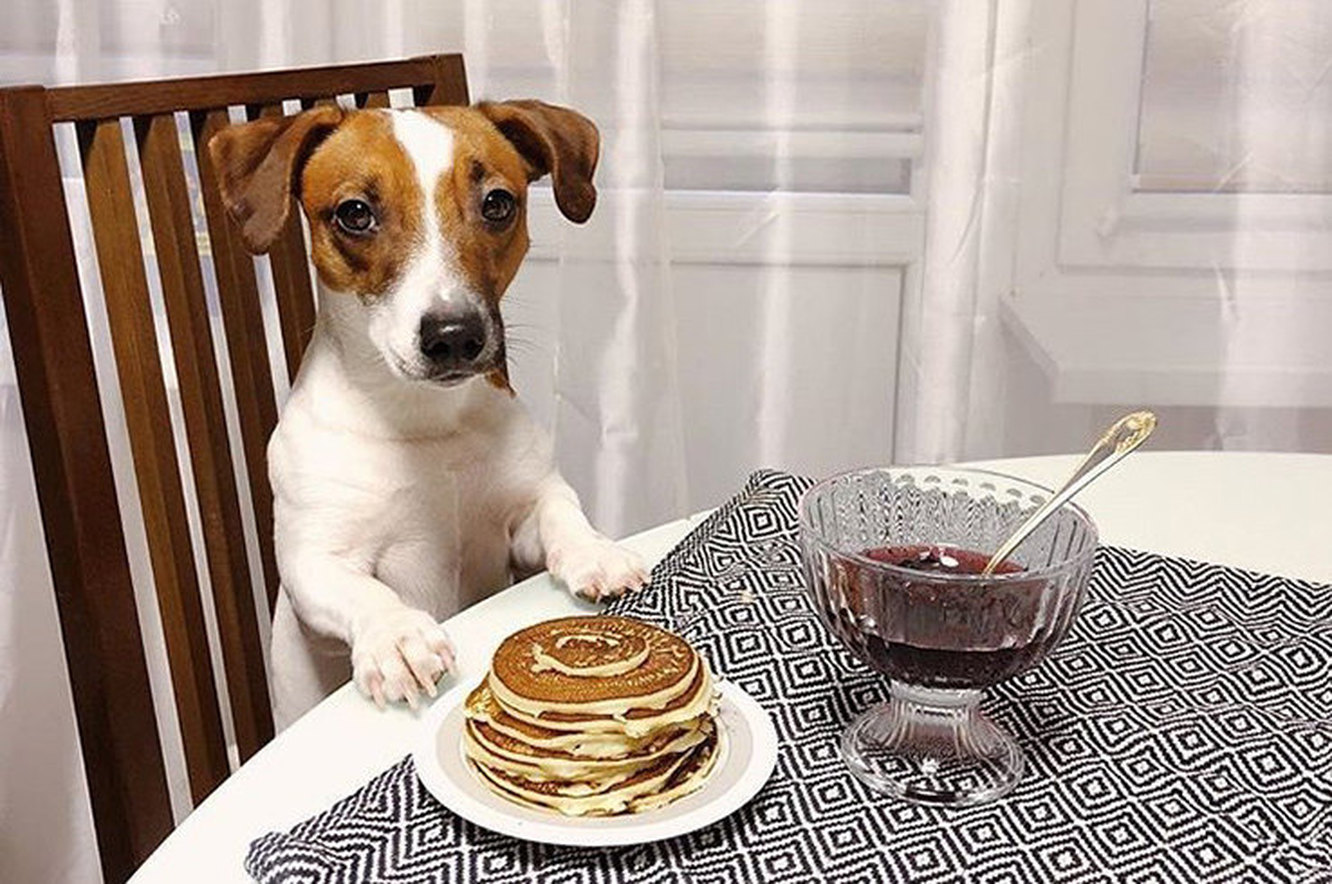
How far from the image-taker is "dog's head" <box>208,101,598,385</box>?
1188 millimetres

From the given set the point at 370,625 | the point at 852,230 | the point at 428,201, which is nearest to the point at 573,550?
the point at 370,625

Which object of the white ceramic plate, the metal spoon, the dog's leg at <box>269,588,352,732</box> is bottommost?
the dog's leg at <box>269,588,352,732</box>

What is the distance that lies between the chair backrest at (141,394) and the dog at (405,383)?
0.17ft

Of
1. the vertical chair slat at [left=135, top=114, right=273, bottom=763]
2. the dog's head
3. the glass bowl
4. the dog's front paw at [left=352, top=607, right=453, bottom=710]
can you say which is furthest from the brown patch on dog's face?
the glass bowl

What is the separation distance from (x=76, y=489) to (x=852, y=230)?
0.99 m

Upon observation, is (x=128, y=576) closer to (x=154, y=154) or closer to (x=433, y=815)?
(x=154, y=154)

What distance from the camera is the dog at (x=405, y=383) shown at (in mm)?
1192

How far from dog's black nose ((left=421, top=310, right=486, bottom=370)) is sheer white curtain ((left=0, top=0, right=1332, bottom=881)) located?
1.99 ft

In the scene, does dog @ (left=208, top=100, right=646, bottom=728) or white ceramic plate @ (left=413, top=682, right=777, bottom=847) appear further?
dog @ (left=208, top=100, right=646, bottom=728)

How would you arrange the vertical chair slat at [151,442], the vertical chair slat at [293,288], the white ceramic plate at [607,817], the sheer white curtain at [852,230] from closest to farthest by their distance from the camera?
the white ceramic plate at [607,817] → the vertical chair slat at [151,442] → the vertical chair slat at [293,288] → the sheer white curtain at [852,230]

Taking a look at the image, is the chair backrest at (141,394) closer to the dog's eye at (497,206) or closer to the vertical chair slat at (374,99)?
the vertical chair slat at (374,99)

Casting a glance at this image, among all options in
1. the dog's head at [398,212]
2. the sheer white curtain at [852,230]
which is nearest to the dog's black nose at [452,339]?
the dog's head at [398,212]

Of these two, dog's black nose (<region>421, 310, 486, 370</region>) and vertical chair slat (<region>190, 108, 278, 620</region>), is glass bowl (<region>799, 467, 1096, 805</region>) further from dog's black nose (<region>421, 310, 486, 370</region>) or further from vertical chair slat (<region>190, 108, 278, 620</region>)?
vertical chair slat (<region>190, 108, 278, 620</region>)

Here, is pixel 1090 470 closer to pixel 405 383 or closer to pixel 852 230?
pixel 405 383
